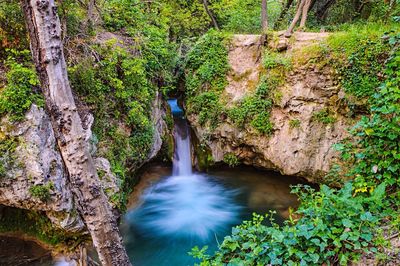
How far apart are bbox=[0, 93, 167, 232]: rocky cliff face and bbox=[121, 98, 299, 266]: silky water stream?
2.09 meters

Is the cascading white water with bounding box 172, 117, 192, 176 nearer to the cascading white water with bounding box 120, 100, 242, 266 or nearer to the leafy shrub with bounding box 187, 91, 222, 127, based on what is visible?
the cascading white water with bounding box 120, 100, 242, 266

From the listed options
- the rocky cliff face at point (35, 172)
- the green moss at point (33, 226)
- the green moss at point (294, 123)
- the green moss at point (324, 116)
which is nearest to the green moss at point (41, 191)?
the rocky cliff face at point (35, 172)

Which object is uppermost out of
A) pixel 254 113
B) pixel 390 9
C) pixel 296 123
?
pixel 390 9

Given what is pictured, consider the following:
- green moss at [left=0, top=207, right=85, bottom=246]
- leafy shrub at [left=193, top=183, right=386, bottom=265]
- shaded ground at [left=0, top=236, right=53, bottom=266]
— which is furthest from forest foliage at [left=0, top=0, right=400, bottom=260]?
shaded ground at [left=0, top=236, right=53, bottom=266]

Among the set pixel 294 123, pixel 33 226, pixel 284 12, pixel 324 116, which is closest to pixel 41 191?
pixel 33 226

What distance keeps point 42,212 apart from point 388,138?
15.9 feet

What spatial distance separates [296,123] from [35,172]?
197 inches

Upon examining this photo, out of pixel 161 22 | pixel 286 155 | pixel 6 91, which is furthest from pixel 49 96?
pixel 161 22

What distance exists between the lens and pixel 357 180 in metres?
3.65

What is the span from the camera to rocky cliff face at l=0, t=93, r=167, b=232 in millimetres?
3457

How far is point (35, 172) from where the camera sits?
3.49 metres

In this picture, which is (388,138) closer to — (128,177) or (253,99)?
(253,99)

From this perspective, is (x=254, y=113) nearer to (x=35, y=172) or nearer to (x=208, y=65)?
(x=208, y=65)

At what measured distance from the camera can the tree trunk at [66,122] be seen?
2.17 m
